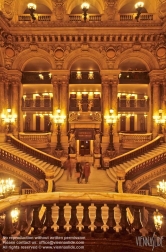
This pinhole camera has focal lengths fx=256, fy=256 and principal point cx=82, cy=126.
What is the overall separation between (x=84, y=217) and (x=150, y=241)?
0.99 m

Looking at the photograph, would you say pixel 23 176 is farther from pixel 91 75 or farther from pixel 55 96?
pixel 91 75

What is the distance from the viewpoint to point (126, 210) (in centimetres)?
380

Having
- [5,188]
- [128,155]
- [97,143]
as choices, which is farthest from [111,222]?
[97,143]

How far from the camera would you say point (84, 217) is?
12.6 feet

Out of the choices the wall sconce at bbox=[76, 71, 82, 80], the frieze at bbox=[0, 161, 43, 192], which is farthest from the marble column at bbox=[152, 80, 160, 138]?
the frieze at bbox=[0, 161, 43, 192]

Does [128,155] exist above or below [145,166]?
above

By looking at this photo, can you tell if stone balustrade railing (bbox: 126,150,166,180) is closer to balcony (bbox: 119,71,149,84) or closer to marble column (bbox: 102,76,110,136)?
marble column (bbox: 102,76,110,136)

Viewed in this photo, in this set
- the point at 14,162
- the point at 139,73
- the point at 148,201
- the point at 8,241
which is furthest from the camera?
the point at 139,73

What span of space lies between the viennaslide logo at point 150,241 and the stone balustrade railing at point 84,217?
0.15ft

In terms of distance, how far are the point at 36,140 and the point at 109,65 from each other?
827 cm

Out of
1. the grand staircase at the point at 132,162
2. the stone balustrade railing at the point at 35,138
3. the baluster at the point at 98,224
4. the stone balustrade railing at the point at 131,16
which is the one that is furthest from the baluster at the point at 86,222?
the stone balustrade railing at the point at 131,16

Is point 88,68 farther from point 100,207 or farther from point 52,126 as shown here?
point 100,207

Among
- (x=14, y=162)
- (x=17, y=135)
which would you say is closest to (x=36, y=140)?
(x=17, y=135)

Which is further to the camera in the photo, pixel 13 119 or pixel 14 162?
pixel 13 119
